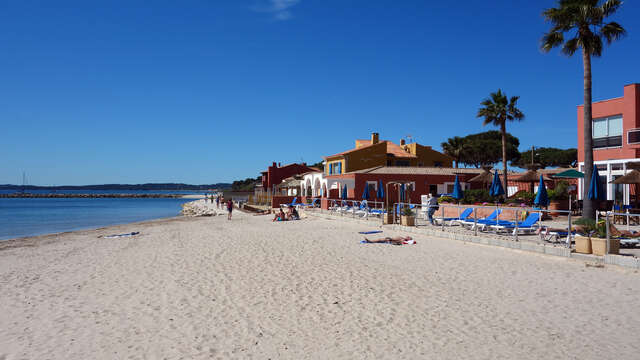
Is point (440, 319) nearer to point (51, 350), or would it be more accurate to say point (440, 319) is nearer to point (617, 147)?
point (51, 350)

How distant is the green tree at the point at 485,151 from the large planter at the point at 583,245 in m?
44.6

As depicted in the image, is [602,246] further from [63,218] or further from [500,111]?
[63,218]

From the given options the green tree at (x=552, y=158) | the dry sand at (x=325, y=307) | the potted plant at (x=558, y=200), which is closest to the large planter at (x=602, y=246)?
the dry sand at (x=325, y=307)

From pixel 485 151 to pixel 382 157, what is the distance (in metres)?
23.0

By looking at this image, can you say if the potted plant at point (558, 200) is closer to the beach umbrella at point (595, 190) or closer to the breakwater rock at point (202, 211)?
the beach umbrella at point (595, 190)

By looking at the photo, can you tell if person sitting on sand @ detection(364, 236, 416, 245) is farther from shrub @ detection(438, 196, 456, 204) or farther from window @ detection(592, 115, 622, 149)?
window @ detection(592, 115, 622, 149)

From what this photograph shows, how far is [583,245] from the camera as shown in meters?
9.65

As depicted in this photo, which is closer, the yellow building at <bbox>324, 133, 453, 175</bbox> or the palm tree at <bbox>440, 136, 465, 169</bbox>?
the yellow building at <bbox>324, 133, 453, 175</bbox>

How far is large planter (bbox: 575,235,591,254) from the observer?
31.4 ft

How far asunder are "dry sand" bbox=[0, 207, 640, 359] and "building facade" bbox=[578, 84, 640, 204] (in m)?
11.8

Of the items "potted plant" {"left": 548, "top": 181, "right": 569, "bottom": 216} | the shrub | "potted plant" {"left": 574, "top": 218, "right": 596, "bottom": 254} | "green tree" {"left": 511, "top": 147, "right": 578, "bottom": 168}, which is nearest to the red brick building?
"green tree" {"left": 511, "top": 147, "right": 578, "bottom": 168}

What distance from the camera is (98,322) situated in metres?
6.26

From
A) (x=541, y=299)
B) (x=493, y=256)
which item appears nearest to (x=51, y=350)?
(x=541, y=299)

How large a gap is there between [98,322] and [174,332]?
144cm
